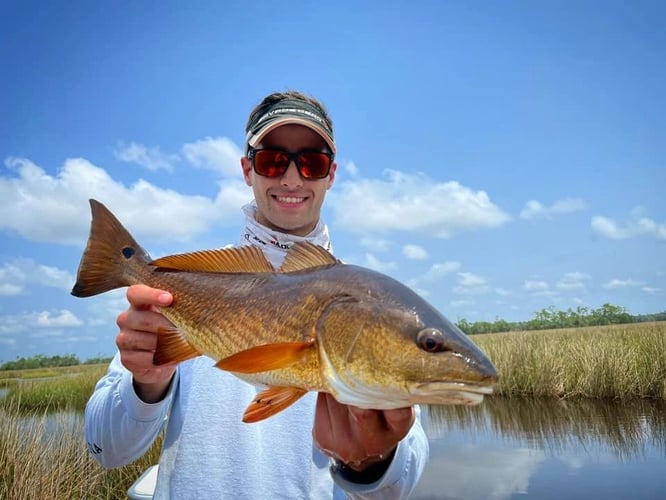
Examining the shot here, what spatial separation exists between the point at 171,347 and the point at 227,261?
55 cm

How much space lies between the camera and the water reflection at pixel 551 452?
10406 mm

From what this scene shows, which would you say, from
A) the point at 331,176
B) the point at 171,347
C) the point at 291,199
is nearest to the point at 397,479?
the point at 171,347

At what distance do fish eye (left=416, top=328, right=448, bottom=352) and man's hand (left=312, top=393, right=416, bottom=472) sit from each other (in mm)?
394

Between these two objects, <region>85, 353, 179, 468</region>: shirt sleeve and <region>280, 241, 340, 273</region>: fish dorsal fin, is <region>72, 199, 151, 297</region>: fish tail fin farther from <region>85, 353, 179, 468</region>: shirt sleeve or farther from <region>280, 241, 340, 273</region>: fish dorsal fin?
<region>280, 241, 340, 273</region>: fish dorsal fin

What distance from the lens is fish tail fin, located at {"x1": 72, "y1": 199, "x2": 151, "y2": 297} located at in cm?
299

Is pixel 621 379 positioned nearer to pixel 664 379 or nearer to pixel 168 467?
pixel 664 379

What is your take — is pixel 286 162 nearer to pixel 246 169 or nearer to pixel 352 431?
pixel 246 169

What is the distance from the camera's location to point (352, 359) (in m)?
2.03

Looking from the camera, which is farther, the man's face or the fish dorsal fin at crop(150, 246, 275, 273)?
the man's face

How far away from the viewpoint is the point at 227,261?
2.77 meters

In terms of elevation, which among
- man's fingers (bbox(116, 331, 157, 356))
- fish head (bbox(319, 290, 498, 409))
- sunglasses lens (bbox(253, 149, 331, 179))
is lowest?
fish head (bbox(319, 290, 498, 409))

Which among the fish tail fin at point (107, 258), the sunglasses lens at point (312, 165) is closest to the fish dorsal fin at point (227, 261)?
the fish tail fin at point (107, 258)

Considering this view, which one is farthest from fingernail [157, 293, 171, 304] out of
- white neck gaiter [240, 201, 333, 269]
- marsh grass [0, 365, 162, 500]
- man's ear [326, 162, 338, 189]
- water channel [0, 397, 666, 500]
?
water channel [0, 397, 666, 500]

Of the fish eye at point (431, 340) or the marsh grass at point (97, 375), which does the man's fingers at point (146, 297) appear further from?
the marsh grass at point (97, 375)
